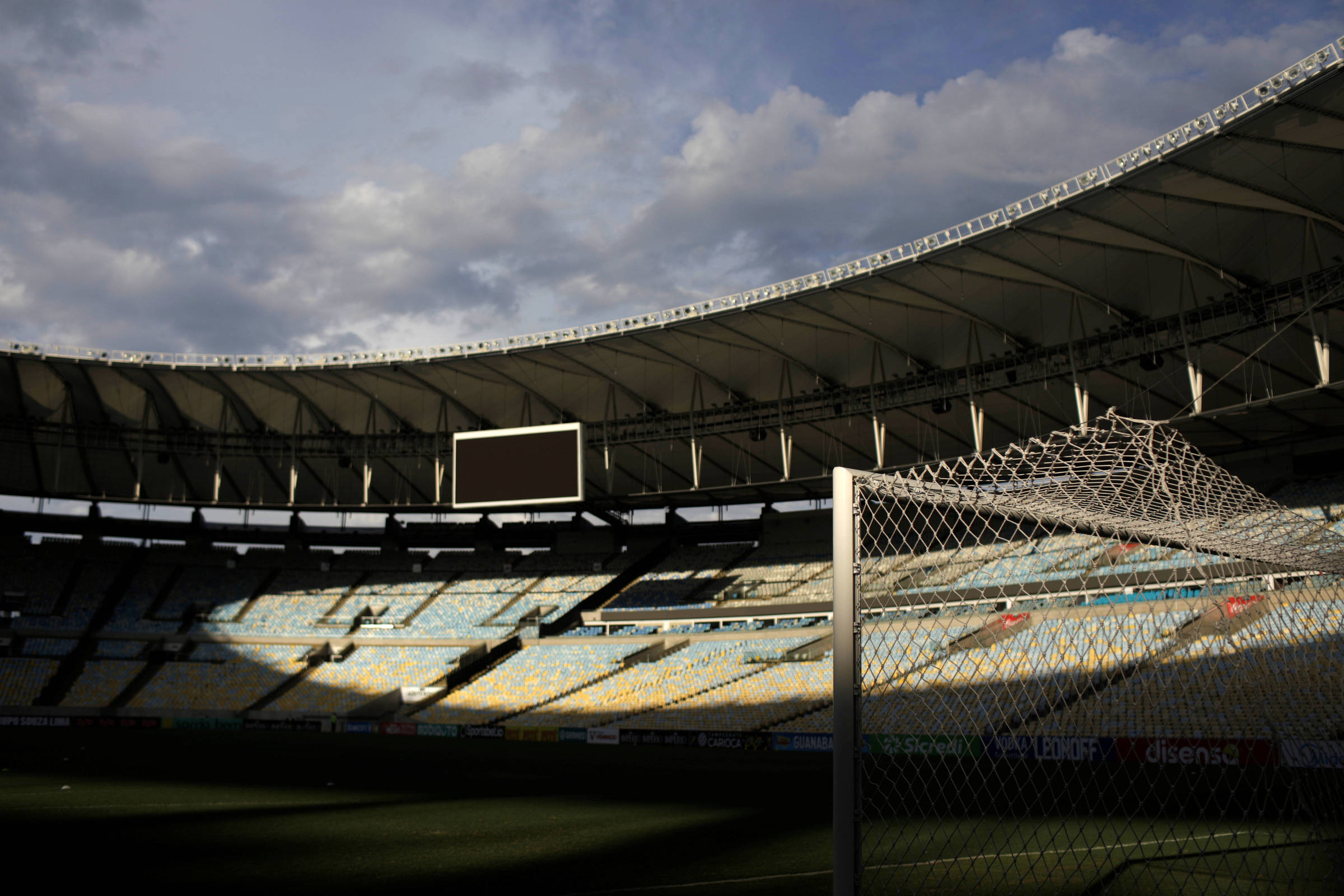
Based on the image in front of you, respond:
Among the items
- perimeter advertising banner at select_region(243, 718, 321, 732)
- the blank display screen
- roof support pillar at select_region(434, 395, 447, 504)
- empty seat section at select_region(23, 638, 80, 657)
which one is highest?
roof support pillar at select_region(434, 395, 447, 504)

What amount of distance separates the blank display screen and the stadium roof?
276 cm

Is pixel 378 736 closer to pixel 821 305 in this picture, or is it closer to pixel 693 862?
pixel 821 305

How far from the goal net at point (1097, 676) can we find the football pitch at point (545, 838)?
13cm

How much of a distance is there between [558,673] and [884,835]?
2997 cm

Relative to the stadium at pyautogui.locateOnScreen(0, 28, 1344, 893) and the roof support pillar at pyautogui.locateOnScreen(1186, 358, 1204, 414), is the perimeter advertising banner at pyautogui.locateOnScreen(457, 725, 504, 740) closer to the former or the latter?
the stadium at pyautogui.locateOnScreen(0, 28, 1344, 893)

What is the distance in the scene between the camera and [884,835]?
1396cm

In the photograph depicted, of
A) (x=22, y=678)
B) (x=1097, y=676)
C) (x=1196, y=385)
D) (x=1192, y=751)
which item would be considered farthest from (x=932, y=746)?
(x=22, y=678)

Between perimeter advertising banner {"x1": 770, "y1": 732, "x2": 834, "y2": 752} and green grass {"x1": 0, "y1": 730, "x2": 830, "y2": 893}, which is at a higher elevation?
green grass {"x1": 0, "y1": 730, "x2": 830, "y2": 893}

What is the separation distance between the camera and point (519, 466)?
39000 millimetres

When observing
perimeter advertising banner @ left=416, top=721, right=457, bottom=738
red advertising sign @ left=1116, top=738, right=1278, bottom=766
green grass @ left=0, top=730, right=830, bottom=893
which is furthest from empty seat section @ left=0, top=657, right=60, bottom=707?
red advertising sign @ left=1116, top=738, right=1278, bottom=766

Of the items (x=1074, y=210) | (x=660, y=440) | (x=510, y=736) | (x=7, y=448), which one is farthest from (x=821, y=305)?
(x=7, y=448)

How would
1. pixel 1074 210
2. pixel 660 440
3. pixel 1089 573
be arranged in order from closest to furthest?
pixel 1089 573 → pixel 1074 210 → pixel 660 440

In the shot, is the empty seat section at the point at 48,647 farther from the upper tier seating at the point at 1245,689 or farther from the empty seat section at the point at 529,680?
the upper tier seating at the point at 1245,689

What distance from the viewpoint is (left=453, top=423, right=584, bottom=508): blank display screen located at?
126 ft
